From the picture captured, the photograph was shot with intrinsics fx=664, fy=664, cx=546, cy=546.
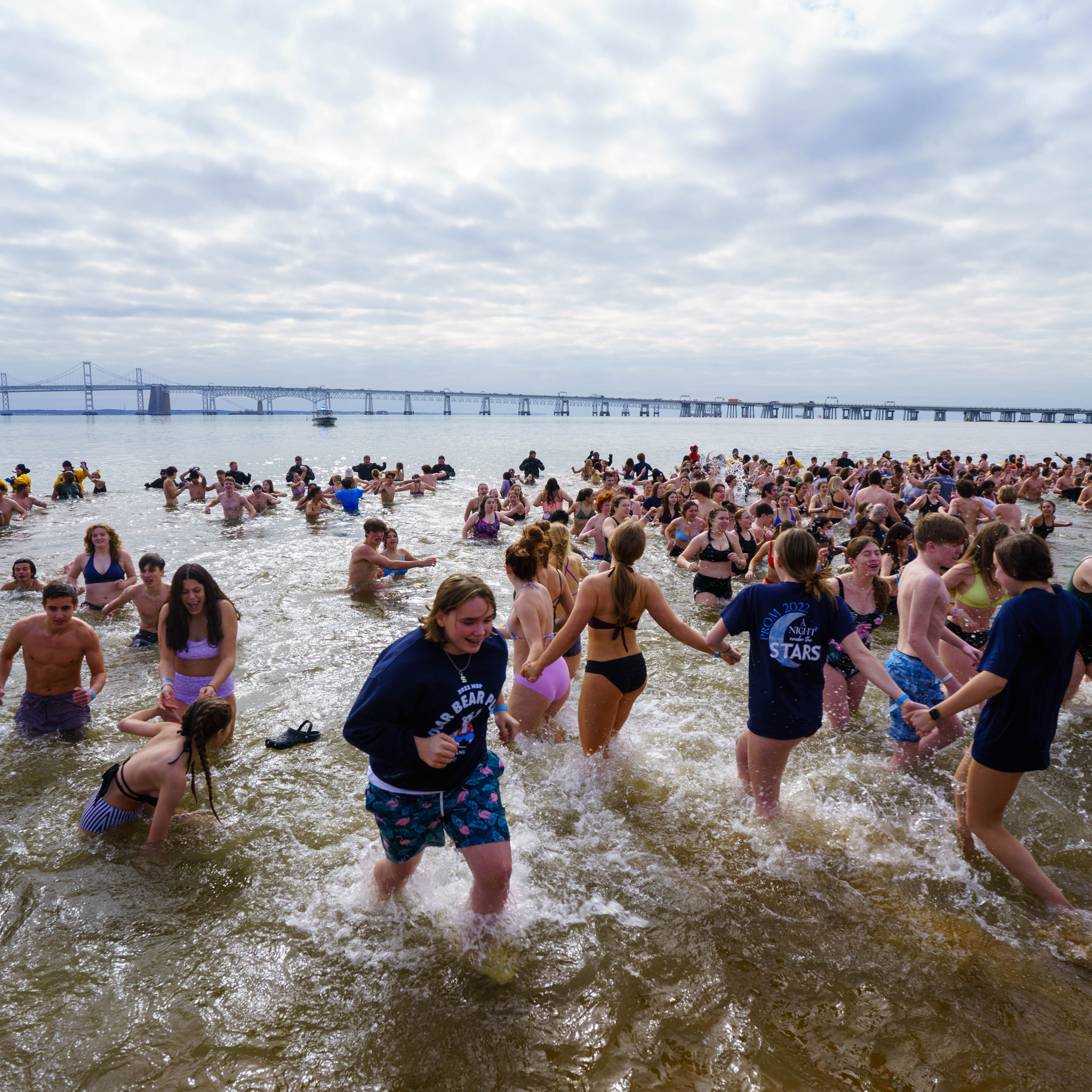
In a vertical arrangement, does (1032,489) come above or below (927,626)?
above

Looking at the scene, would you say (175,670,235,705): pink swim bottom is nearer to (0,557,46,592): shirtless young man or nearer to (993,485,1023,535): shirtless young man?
(0,557,46,592): shirtless young man

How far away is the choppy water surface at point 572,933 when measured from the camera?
9.06 ft

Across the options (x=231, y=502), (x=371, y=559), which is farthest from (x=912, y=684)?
(x=231, y=502)

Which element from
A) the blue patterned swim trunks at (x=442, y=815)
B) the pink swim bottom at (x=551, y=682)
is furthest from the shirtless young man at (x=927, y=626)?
the blue patterned swim trunks at (x=442, y=815)

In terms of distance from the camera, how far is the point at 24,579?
8.38 m

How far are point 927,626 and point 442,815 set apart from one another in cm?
332

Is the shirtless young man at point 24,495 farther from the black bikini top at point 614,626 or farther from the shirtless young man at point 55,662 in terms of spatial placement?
the black bikini top at point 614,626

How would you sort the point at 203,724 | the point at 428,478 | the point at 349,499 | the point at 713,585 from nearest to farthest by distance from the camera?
the point at 203,724 < the point at 713,585 < the point at 349,499 < the point at 428,478

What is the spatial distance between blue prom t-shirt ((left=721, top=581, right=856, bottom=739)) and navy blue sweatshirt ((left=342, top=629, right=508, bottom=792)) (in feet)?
4.96

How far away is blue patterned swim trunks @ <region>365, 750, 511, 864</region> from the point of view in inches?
117

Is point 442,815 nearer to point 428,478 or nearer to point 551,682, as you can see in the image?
point 551,682

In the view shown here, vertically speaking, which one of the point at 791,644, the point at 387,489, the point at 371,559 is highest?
the point at 791,644

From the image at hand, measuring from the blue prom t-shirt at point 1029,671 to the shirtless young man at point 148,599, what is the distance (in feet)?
23.1

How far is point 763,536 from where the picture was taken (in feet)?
36.5
